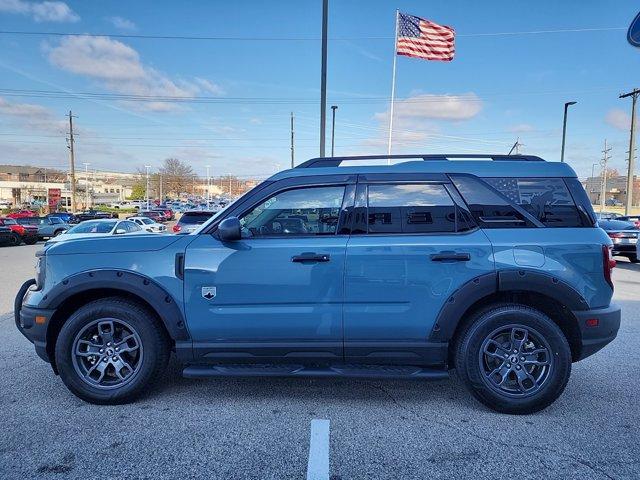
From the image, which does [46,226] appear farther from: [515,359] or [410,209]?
[515,359]

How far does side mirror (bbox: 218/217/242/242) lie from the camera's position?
10.5 feet

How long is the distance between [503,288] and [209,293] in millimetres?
2285

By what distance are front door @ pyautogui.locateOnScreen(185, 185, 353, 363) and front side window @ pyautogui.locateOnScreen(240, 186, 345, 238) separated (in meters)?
0.10

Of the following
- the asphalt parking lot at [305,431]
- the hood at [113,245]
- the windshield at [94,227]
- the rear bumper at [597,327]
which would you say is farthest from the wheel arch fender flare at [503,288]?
the windshield at [94,227]

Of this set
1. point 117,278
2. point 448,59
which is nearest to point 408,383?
point 117,278

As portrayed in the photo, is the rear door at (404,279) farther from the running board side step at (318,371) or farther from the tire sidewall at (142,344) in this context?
the tire sidewall at (142,344)

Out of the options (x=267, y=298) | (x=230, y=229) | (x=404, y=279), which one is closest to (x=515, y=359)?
(x=404, y=279)

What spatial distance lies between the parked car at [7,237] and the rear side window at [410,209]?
77.9ft

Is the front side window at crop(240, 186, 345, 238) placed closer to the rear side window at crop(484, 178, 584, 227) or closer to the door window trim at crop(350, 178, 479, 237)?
the door window trim at crop(350, 178, 479, 237)

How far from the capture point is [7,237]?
2122 cm

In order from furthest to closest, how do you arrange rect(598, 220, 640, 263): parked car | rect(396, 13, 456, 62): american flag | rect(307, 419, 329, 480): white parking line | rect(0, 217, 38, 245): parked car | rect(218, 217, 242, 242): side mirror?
1. rect(0, 217, 38, 245): parked car
2. rect(396, 13, 456, 62): american flag
3. rect(598, 220, 640, 263): parked car
4. rect(218, 217, 242, 242): side mirror
5. rect(307, 419, 329, 480): white parking line

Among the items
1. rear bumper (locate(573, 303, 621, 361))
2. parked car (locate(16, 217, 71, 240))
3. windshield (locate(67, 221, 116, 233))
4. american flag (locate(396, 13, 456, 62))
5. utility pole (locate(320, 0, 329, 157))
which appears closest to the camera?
rear bumper (locate(573, 303, 621, 361))

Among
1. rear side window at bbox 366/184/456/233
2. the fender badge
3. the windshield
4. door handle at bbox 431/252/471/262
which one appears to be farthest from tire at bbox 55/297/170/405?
the windshield

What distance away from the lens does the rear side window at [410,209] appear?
3.39 m
